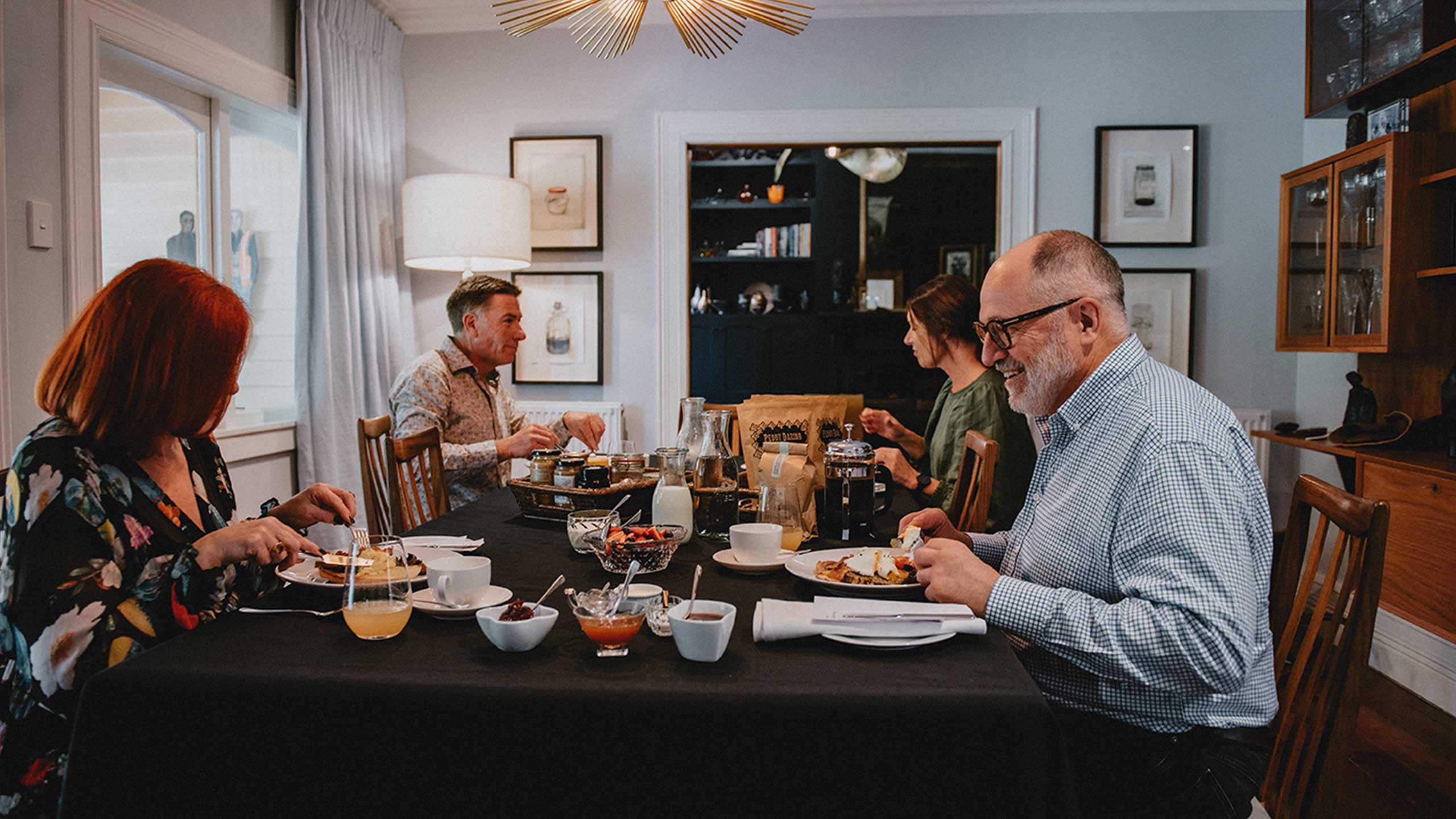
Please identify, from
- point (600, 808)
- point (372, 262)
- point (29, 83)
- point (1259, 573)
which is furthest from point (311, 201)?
point (1259, 573)

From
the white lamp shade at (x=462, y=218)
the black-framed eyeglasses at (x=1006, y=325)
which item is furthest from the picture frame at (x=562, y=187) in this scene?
the black-framed eyeglasses at (x=1006, y=325)

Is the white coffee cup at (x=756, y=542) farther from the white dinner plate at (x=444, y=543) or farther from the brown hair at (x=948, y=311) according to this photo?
the brown hair at (x=948, y=311)

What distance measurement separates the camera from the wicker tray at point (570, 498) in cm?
193

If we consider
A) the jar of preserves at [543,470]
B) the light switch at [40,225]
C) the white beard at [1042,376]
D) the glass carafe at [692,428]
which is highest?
the light switch at [40,225]

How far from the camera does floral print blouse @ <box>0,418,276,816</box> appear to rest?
1103 millimetres

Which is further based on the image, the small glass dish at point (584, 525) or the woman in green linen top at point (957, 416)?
the woman in green linen top at point (957, 416)

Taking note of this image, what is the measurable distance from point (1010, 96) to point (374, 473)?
3.26 m

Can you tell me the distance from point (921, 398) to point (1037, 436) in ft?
5.74

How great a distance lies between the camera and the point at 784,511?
5.29ft

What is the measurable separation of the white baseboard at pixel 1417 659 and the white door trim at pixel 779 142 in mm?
2107

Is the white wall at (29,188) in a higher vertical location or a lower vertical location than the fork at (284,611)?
higher

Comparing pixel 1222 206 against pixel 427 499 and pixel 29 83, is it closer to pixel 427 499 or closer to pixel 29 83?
pixel 427 499

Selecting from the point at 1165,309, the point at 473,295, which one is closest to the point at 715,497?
the point at 473,295

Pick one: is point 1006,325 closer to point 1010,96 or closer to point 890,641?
point 890,641
